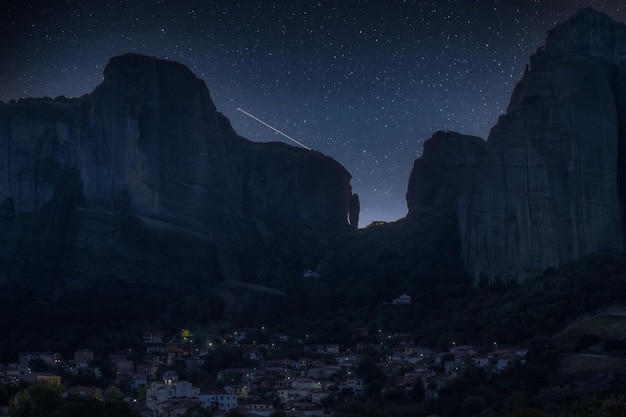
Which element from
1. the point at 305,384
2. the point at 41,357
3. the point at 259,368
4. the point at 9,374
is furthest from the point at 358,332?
the point at 9,374

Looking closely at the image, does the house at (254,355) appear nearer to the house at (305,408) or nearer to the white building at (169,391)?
the white building at (169,391)

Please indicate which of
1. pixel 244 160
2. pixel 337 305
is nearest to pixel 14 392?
pixel 337 305

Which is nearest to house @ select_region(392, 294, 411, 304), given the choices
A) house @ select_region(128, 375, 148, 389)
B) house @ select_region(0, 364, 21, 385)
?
house @ select_region(128, 375, 148, 389)

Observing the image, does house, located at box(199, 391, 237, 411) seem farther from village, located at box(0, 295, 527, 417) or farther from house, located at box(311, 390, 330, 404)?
house, located at box(311, 390, 330, 404)

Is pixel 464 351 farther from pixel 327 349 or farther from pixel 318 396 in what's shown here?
pixel 327 349

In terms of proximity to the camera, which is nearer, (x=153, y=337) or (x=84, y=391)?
(x=84, y=391)

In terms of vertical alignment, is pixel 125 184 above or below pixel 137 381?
above

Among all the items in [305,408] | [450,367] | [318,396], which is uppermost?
[450,367]
